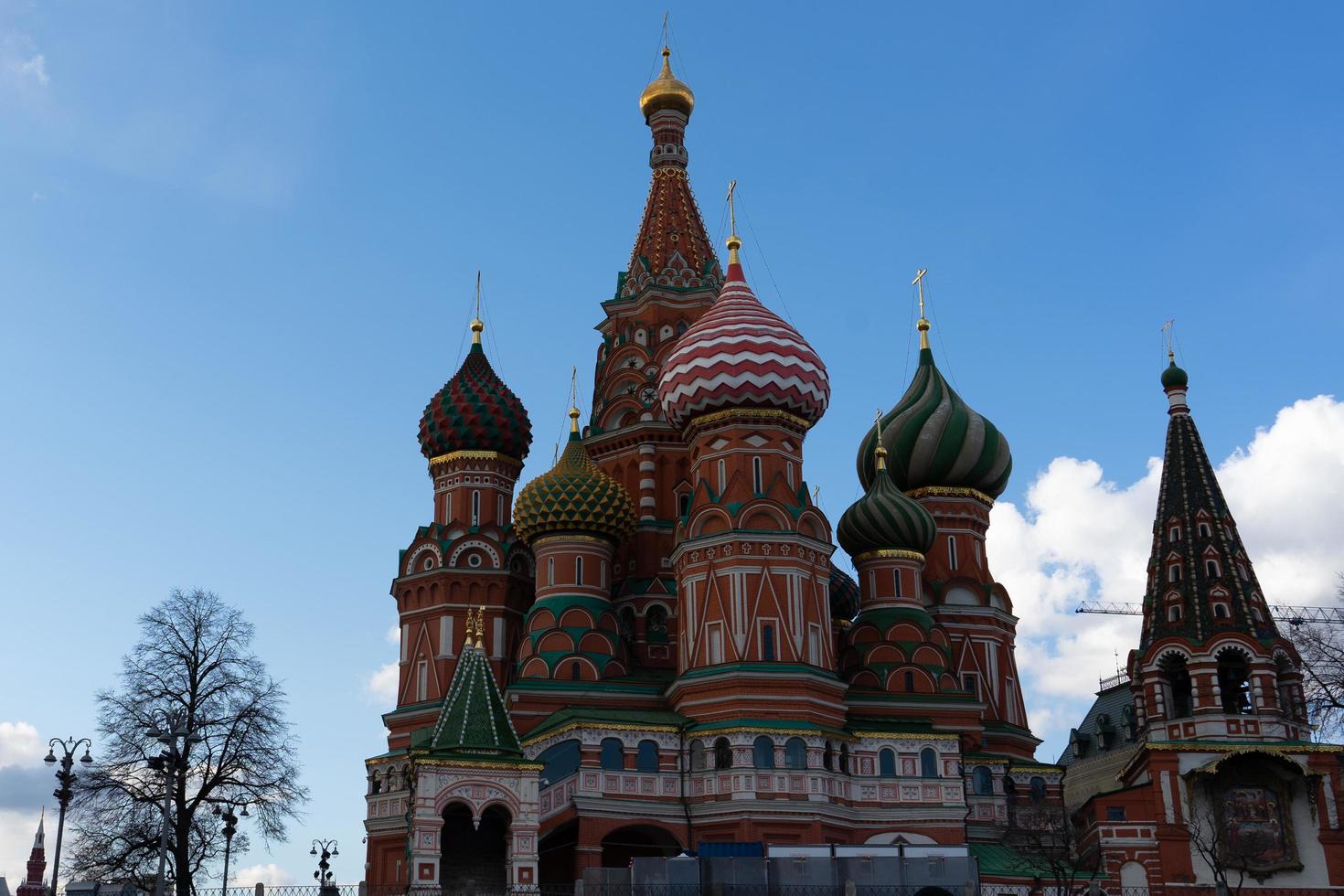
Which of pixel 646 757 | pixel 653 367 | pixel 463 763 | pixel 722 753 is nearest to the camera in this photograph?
pixel 463 763

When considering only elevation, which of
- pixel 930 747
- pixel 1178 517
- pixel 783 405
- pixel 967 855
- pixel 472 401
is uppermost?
pixel 472 401

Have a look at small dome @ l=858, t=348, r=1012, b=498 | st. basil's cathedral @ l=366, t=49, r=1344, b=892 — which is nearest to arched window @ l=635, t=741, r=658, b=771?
st. basil's cathedral @ l=366, t=49, r=1344, b=892

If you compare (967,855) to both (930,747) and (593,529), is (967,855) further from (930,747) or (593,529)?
(593,529)

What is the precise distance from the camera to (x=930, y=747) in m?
36.8

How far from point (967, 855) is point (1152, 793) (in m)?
7.03

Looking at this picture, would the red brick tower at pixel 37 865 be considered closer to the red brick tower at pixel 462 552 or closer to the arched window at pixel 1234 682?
the red brick tower at pixel 462 552

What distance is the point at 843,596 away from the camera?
44531 mm

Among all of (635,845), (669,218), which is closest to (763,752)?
(635,845)

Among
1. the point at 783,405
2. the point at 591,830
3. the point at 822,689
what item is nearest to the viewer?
the point at 591,830

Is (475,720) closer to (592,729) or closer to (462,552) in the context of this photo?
(592,729)

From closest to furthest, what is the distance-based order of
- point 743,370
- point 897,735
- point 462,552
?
1. point 897,735
2. point 743,370
3. point 462,552

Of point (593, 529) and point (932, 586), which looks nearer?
point (593, 529)

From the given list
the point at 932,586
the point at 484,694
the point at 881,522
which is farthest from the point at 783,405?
the point at 484,694

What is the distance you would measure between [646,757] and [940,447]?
15.2 m
